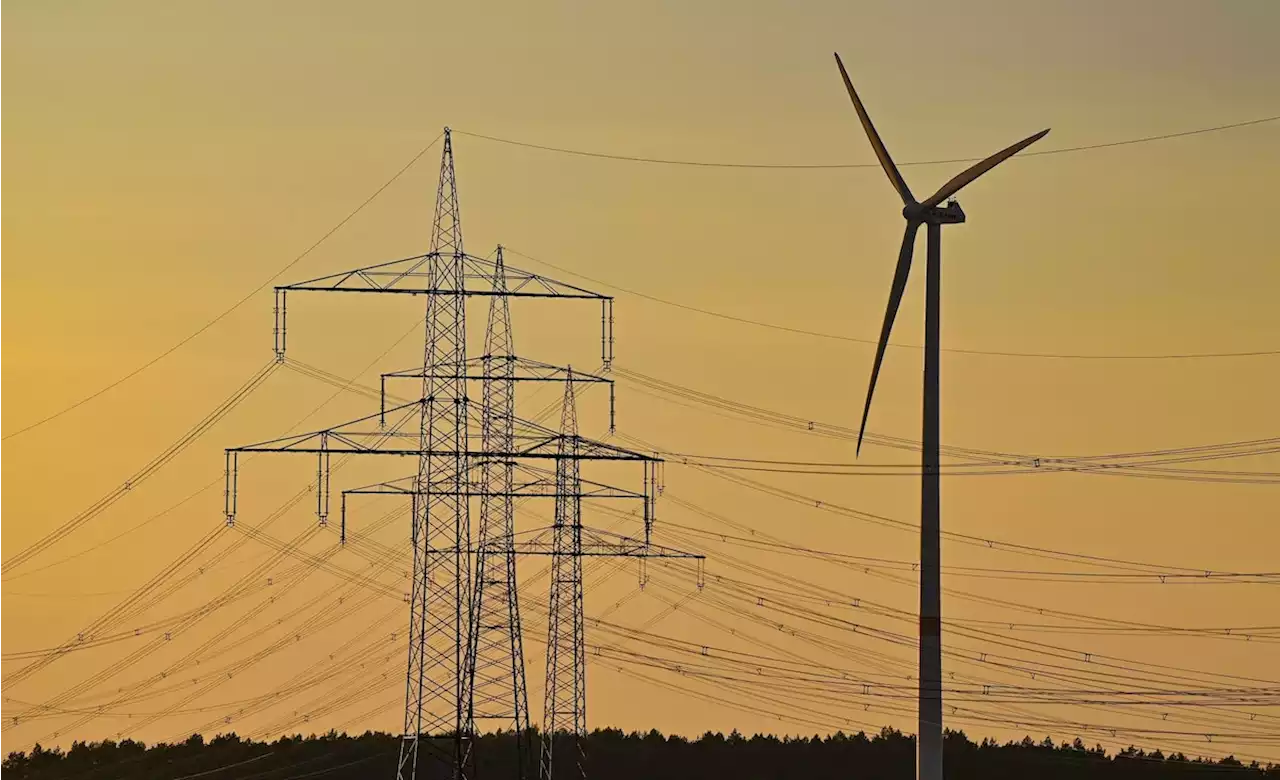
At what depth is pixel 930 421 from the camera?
108438mm

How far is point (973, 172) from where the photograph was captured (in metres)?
111

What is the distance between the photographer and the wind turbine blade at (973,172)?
108 metres

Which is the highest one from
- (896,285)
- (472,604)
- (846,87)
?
(846,87)

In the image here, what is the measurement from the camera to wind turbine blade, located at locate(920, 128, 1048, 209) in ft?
355

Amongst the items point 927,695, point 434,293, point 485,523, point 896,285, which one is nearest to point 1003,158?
point 896,285

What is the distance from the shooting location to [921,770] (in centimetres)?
10788

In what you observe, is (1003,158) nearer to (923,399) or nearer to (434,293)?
(923,399)

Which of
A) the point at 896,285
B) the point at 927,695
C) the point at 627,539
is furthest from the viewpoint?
the point at 627,539

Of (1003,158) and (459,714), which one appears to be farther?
(459,714)

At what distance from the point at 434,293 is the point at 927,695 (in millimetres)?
30245

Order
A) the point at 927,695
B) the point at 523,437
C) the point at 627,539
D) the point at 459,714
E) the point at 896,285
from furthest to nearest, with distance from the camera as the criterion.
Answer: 1. the point at 627,539
2. the point at 523,437
3. the point at 459,714
4. the point at 896,285
5. the point at 927,695

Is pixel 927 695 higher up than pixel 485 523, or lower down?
lower down

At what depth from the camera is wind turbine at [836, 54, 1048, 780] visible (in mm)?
106000

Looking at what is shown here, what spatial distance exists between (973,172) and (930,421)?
9541mm
